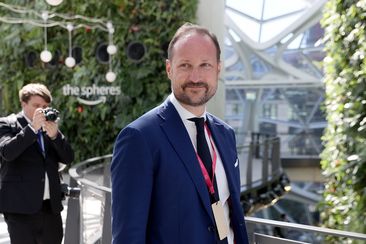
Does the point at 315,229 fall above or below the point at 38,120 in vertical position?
below

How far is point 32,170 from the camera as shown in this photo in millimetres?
3723

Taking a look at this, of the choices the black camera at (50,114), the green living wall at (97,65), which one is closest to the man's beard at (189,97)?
the black camera at (50,114)

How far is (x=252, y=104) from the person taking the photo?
33219 millimetres

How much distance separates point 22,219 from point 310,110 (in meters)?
30.4

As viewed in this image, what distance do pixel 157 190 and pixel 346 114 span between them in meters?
3.88

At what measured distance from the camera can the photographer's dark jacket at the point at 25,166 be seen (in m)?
3.61

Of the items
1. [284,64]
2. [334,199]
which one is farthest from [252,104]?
[334,199]

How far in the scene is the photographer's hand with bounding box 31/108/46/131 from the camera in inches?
144

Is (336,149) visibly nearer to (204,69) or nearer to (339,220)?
(339,220)

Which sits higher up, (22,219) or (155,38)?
(155,38)

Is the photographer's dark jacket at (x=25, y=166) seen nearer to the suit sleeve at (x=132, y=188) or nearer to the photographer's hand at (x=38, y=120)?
the photographer's hand at (x=38, y=120)

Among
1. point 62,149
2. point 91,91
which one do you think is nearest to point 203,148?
point 62,149

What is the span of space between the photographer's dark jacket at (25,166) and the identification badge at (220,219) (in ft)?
6.63

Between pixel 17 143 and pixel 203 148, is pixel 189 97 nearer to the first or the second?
pixel 203 148
